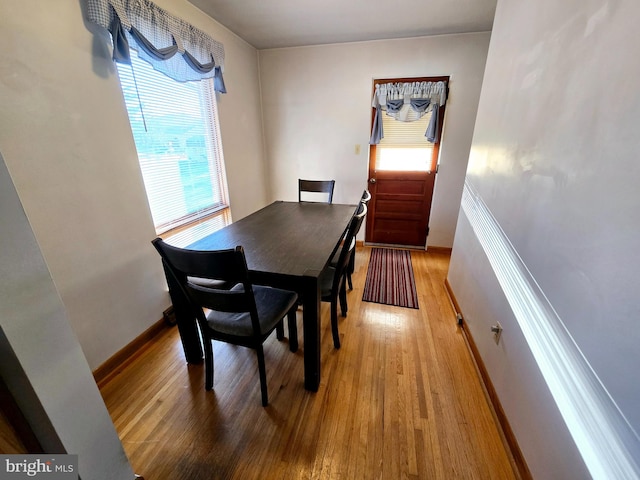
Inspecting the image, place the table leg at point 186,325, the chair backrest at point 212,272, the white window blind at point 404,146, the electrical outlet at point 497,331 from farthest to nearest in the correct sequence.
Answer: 1. the white window blind at point 404,146
2. the table leg at point 186,325
3. the electrical outlet at point 497,331
4. the chair backrest at point 212,272

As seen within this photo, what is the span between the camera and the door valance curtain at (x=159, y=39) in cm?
143

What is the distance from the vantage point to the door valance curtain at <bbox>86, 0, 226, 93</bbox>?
1.43 metres

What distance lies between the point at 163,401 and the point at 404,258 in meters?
2.77

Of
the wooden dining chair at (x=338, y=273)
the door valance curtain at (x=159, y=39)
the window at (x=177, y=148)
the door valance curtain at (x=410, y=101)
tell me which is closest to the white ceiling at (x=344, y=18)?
the door valance curtain at (x=159, y=39)

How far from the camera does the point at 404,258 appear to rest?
3.26 m

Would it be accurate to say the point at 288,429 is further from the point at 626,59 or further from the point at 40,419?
the point at 626,59

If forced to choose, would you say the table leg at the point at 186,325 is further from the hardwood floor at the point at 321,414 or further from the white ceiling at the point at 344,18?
the white ceiling at the point at 344,18

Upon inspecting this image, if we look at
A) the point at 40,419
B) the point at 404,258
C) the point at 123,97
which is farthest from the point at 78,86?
the point at 404,258

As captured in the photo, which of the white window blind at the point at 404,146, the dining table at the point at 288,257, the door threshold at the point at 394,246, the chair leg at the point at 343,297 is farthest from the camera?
the door threshold at the point at 394,246

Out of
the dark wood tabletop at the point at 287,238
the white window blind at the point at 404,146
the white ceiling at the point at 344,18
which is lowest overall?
the dark wood tabletop at the point at 287,238

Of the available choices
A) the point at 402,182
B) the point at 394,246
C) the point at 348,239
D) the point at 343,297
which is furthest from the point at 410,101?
the point at 343,297

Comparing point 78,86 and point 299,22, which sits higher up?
point 299,22

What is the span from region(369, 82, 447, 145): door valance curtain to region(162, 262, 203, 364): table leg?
277 cm

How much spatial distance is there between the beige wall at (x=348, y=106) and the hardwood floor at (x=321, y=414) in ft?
6.90
